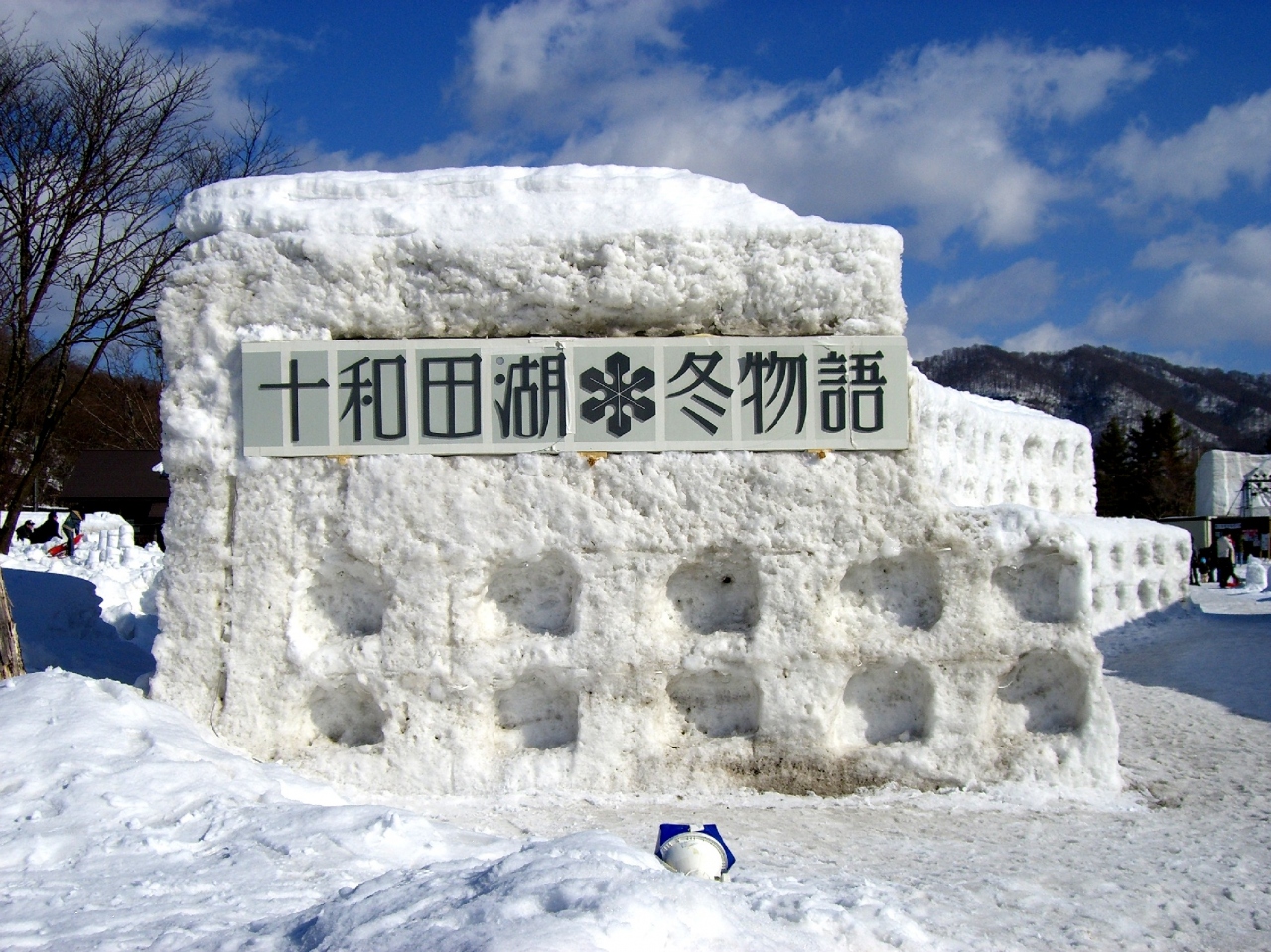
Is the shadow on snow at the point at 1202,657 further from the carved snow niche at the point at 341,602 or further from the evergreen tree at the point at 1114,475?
the evergreen tree at the point at 1114,475

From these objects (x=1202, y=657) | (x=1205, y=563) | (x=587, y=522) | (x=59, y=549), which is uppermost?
(x=587, y=522)

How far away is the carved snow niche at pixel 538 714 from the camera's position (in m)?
4.21

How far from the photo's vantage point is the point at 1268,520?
1164 inches

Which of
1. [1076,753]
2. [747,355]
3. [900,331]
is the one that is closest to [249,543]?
[747,355]

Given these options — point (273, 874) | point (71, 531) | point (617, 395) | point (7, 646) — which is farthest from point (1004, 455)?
point (71, 531)

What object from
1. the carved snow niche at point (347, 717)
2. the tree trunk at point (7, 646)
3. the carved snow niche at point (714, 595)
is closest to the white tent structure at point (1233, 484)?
the carved snow niche at point (714, 595)

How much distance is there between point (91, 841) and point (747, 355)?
9.83ft

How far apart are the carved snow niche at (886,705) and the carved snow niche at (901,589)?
9.2 inches

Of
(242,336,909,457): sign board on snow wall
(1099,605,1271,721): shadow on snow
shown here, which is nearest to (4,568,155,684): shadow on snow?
(242,336,909,457): sign board on snow wall

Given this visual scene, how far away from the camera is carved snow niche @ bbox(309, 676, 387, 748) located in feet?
14.0

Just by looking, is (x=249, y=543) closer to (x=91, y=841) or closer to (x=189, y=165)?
(x=91, y=841)

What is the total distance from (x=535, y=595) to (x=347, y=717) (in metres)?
1.00

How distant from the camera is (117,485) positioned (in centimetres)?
3356

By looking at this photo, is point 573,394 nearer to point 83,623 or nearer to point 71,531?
point 83,623
